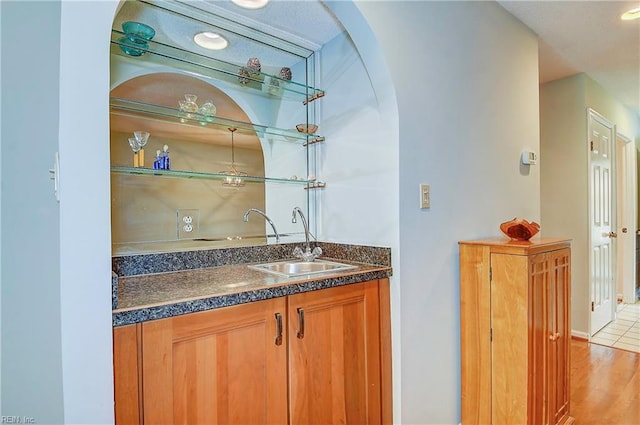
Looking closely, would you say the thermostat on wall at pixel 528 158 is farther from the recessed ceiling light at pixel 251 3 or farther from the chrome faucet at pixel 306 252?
the recessed ceiling light at pixel 251 3

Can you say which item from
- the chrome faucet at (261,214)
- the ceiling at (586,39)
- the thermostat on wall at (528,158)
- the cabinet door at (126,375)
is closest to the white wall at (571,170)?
the ceiling at (586,39)

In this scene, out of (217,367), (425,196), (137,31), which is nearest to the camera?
(217,367)

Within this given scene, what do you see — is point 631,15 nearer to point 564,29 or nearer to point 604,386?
point 564,29

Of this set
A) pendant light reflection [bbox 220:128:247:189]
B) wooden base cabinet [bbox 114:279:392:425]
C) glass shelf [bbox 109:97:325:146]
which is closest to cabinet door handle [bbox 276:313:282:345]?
wooden base cabinet [bbox 114:279:392:425]

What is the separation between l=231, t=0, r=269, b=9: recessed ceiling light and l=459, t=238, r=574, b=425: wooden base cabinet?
5.46 ft

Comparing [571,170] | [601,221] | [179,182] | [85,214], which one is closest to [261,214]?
[179,182]

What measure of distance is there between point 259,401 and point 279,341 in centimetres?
22

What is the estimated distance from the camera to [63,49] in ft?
2.98

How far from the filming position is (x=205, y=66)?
193 cm

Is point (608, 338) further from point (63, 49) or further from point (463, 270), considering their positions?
point (63, 49)

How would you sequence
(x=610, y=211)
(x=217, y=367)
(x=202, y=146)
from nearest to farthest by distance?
(x=217, y=367) → (x=202, y=146) → (x=610, y=211)

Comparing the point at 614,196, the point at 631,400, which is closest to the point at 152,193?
the point at 631,400

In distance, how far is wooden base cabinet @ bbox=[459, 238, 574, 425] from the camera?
160 cm

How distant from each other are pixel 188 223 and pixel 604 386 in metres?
2.96
